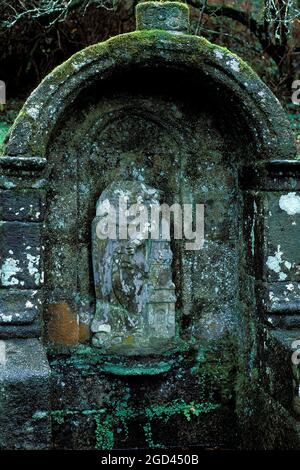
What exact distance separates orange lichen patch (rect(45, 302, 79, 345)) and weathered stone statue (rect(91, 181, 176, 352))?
5.9 inches

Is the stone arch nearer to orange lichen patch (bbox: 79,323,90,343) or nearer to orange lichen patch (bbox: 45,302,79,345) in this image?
orange lichen patch (bbox: 45,302,79,345)

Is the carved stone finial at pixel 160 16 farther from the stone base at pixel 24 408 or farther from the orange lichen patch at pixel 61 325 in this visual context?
the stone base at pixel 24 408

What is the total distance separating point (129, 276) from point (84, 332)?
513 millimetres

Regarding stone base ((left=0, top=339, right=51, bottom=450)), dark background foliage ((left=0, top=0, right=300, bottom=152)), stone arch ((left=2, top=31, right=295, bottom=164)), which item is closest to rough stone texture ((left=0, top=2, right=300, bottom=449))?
stone arch ((left=2, top=31, right=295, bottom=164))

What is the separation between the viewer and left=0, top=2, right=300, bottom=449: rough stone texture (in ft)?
11.9

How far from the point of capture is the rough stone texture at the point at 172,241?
364cm

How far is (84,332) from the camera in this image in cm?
408

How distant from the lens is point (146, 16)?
3.79 m

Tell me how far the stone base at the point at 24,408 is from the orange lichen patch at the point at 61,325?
88 centimetres

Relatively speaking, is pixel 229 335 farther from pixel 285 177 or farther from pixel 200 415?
pixel 285 177

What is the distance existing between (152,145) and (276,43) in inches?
183

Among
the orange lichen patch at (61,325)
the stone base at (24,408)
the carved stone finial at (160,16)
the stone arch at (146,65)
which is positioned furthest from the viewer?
the orange lichen patch at (61,325)

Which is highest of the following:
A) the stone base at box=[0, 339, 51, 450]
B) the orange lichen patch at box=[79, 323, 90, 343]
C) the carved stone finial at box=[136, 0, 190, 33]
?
the carved stone finial at box=[136, 0, 190, 33]

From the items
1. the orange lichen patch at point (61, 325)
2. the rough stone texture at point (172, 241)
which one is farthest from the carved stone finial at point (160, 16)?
the orange lichen patch at point (61, 325)
